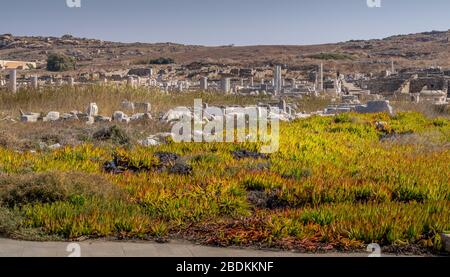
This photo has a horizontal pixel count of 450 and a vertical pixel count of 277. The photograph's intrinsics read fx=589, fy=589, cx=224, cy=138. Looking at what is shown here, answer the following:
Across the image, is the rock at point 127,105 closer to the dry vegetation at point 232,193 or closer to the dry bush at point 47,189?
the dry vegetation at point 232,193

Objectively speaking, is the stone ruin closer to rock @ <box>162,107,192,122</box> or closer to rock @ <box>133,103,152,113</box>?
rock @ <box>162,107,192,122</box>

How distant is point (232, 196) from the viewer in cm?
780

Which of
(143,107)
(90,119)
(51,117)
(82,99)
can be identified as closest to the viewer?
(90,119)

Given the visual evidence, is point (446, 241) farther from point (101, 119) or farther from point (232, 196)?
point (101, 119)

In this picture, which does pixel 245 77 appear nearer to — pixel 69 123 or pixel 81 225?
pixel 69 123

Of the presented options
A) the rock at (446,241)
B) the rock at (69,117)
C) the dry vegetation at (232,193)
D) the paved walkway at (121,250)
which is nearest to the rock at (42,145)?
the dry vegetation at (232,193)

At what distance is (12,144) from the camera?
Result: 476 inches

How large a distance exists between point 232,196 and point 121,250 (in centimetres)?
233

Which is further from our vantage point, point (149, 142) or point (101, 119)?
point (101, 119)

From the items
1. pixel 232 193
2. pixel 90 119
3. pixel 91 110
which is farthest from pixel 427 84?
pixel 232 193

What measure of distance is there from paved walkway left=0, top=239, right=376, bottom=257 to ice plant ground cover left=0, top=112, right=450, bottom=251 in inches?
8.7
